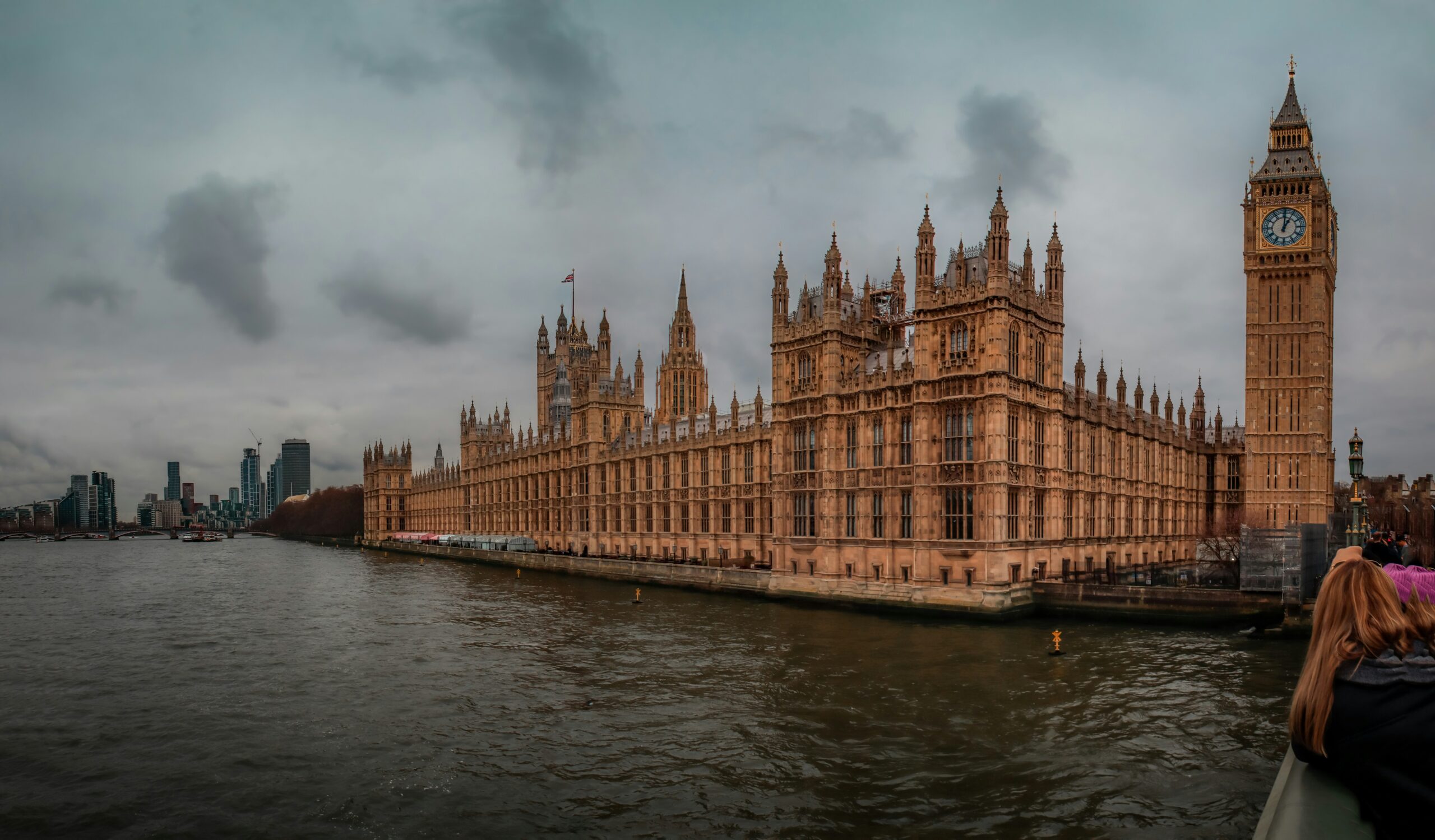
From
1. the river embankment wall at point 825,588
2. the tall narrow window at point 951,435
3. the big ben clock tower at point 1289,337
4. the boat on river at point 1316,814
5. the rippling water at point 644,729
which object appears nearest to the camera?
the boat on river at point 1316,814

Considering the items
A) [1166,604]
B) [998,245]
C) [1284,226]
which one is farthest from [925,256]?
[1284,226]

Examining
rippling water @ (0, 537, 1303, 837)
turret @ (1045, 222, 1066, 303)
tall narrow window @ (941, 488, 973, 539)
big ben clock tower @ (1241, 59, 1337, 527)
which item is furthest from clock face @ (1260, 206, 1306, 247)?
rippling water @ (0, 537, 1303, 837)

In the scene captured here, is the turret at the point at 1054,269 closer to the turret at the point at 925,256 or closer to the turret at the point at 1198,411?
the turret at the point at 925,256

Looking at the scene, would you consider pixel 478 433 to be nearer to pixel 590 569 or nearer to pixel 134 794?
pixel 590 569

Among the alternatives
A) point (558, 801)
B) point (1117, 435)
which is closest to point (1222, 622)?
point (1117, 435)

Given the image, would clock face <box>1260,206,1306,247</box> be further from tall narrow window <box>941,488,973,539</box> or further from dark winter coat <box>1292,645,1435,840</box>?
dark winter coat <box>1292,645,1435,840</box>

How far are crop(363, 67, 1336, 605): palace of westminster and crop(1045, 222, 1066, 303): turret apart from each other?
0.12m

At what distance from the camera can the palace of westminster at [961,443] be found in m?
47.6

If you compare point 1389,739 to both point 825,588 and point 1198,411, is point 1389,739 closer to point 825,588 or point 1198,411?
point 825,588

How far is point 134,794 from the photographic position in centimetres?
2075

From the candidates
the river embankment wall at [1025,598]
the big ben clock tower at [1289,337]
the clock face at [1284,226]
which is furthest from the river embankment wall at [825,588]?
the clock face at [1284,226]

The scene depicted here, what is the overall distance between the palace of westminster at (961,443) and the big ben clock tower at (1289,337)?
0.15 metres

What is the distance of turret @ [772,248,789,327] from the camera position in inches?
2308

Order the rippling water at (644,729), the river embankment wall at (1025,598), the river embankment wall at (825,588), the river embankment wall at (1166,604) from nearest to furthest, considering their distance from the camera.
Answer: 1. the rippling water at (644,729)
2. the river embankment wall at (1166,604)
3. the river embankment wall at (1025,598)
4. the river embankment wall at (825,588)
